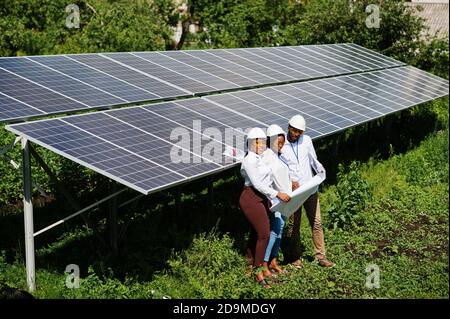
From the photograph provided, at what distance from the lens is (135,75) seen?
1173 cm

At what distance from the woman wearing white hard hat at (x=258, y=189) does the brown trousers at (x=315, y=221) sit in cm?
80

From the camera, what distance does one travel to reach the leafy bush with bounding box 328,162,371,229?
35.1 feet

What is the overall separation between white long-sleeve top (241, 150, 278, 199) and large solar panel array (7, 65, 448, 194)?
0.42 m

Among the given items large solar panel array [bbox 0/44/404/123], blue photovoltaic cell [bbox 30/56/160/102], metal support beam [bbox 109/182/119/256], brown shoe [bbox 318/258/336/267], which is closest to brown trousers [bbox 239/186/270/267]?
brown shoe [bbox 318/258/336/267]

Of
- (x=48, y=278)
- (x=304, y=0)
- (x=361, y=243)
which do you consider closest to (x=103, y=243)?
(x=48, y=278)

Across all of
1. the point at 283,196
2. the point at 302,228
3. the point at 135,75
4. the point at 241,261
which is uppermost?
the point at 135,75

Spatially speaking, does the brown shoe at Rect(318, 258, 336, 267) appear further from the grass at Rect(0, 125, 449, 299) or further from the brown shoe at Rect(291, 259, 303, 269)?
the brown shoe at Rect(291, 259, 303, 269)

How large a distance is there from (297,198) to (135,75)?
4603mm

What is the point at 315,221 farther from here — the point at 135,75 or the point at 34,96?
the point at 135,75

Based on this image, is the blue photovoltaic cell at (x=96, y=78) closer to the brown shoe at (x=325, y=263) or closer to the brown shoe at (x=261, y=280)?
the brown shoe at (x=261, y=280)

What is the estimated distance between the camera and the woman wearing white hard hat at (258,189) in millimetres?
8062

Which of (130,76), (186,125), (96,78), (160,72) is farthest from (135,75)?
(186,125)

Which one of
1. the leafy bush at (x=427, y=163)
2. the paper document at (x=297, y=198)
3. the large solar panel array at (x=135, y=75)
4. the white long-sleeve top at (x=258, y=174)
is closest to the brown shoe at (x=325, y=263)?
the paper document at (x=297, y=198)

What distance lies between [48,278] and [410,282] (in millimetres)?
4699
